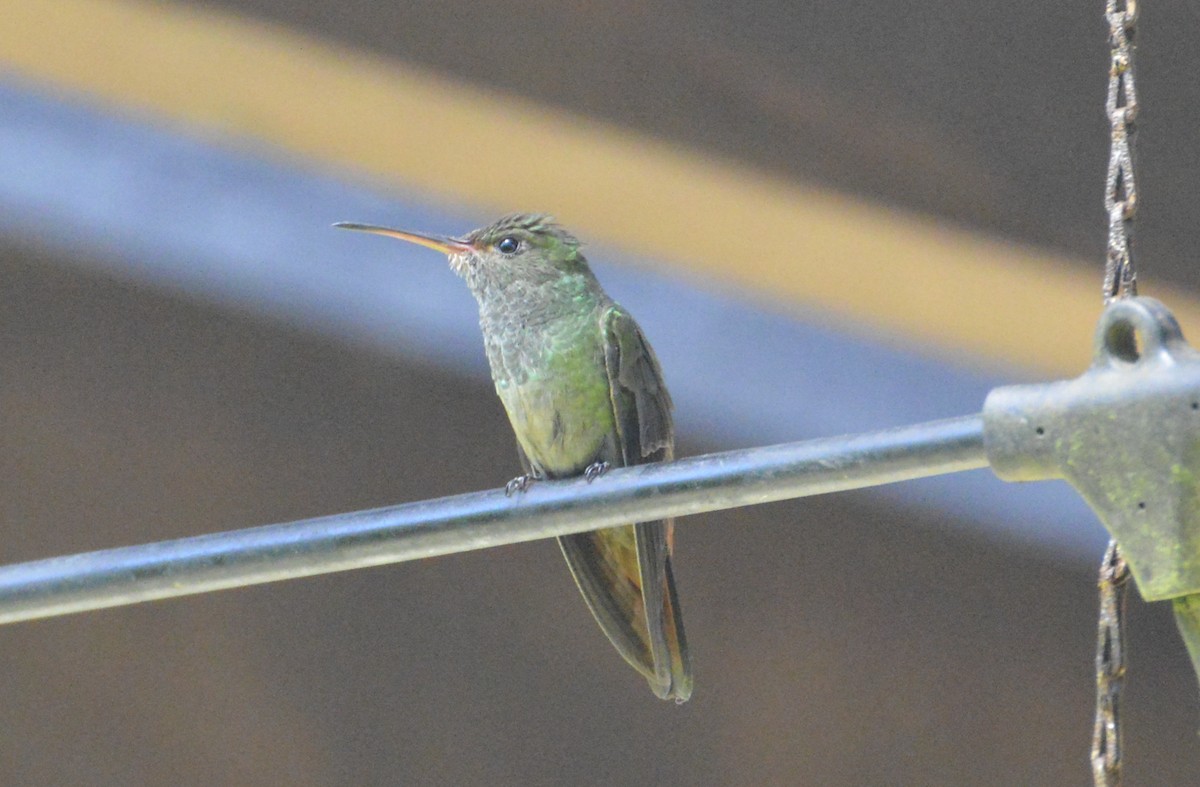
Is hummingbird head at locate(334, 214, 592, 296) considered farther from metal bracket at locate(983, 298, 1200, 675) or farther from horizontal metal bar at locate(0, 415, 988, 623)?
metal bracket at locate(983, 298, 1200, 675)

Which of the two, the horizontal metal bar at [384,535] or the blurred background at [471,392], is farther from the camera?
the blurred background at [471,392]

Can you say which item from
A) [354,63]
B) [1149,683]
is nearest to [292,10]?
[354,63]

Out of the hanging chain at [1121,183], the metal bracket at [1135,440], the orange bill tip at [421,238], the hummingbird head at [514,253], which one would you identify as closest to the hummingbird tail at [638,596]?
the hummingbird head at [514,253]

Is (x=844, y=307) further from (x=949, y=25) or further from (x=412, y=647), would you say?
(x=412, y=647)

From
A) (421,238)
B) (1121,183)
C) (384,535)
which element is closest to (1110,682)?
(1121,183)

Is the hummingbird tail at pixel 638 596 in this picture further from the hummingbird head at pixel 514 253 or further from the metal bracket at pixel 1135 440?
the metal bracket at pixel 1135 440

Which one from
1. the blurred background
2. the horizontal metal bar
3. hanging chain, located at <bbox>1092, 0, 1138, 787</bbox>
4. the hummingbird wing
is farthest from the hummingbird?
the blurred background

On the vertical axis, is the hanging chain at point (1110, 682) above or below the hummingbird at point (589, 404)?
below

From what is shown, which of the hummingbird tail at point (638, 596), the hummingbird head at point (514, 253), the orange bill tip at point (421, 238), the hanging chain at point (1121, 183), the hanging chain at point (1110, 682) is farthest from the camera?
the hummingbird head at point (514, 253)
